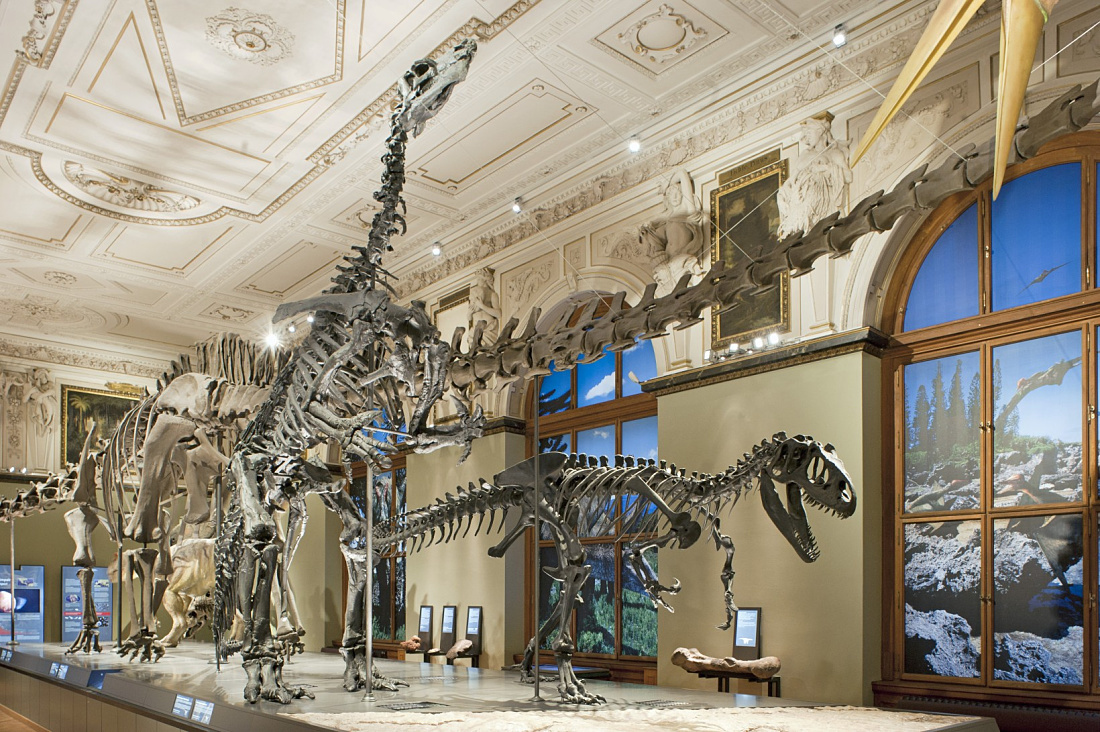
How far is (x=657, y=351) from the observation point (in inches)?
401

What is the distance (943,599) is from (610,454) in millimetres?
4576

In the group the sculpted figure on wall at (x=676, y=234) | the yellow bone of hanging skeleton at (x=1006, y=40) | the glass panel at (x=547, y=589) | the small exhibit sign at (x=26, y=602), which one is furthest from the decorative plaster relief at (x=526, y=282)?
the small exhibit sign at (x=26, y=602)

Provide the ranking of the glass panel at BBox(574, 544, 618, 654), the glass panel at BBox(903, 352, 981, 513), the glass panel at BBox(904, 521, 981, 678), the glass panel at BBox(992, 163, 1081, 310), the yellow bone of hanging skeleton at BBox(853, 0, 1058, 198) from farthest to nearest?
1. the glass panel at BBox(574, 544, 618, 654)
2. the glass panel at BBox(903, 352, 981, 513)
3. the glass panel at BBox(904, 521, 981, 678)
4. the glass panel at BBox(992, 163, 1081, 310)
5. the yellow bone of hanging skeleton at BBox(853, 0, 1058, 198)

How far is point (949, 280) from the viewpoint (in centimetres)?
794

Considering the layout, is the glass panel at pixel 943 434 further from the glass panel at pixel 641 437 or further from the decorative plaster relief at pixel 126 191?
the decorative plaster relief at pixel 126 191

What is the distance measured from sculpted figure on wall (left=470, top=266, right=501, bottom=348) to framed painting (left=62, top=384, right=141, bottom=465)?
9118 mm

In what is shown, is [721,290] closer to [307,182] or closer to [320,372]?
[320,372]

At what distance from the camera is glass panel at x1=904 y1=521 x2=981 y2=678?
733 cm

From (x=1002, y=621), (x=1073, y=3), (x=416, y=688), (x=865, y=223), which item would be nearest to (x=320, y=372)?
(x=416, y=688)

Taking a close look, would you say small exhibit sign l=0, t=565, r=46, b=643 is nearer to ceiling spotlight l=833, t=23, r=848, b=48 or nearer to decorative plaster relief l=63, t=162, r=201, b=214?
decorative plaster relief l=63, t=162, r=201, b=214

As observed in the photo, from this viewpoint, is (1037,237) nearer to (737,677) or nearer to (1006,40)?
(737,677)

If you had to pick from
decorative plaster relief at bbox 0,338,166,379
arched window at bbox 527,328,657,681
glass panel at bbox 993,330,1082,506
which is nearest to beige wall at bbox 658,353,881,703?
arched window at bbox 527,328,657,681

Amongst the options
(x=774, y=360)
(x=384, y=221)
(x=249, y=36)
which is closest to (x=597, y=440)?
(x=774, y=360)

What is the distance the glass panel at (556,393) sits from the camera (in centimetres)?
1216
